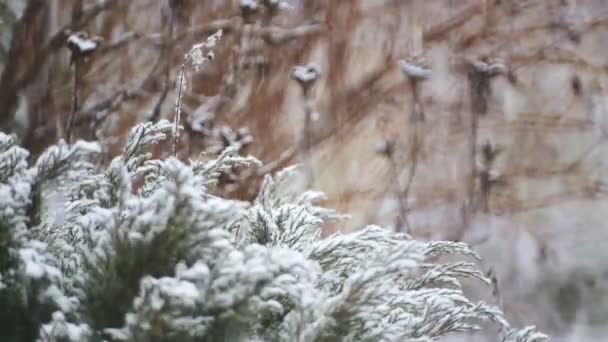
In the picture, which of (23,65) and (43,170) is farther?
(23,65)

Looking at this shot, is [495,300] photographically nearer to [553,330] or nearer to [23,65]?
[553,330]

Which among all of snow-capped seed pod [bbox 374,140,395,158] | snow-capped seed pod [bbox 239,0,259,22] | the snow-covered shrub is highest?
snow-capped seed pod [bbox 239,0,259,22]

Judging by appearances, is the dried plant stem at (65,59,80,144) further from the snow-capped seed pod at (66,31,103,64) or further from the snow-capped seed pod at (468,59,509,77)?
the snow-capped seed pod at (468,59,509,77)

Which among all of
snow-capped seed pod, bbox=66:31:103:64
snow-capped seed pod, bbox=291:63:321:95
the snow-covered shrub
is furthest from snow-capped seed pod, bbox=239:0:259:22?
the snow-covered shrub

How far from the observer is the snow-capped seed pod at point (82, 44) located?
6.61 ft

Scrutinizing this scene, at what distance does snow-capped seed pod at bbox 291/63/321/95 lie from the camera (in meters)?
1.88

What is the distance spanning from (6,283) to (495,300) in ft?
4.39

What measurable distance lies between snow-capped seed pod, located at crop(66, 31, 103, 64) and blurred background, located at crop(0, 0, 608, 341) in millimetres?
20

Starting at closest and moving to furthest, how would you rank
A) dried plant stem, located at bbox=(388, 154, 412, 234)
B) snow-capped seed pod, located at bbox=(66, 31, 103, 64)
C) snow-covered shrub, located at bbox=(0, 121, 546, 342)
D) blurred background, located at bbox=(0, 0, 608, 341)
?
snow-covered shrub, located at bbox=(0, 121, 546, 342), blurred background, located at bbox=(0, 0, 608, 341), dried plant stem, located at bbox=(388, 154, 412, 234), snow-capped seed pod, located at bbox=(66, 31, 103, 64)

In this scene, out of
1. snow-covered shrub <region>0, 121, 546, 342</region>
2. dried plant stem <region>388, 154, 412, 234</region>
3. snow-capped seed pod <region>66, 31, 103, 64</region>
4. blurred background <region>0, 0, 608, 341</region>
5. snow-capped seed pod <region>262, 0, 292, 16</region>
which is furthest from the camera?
snow-capped seed pod <region>66, 31, 103, 64</region>

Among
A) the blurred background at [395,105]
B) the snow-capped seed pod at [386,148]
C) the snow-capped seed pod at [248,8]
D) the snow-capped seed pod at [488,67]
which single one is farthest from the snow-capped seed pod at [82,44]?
the snow-capped seed pod at [488,67]

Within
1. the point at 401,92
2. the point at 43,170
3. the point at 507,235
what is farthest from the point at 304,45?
the point at 43,170

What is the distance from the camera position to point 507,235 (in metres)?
1.70

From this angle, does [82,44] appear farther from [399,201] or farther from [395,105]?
[399,201]
